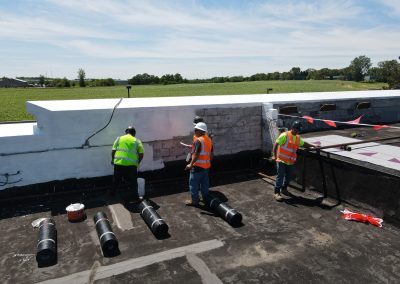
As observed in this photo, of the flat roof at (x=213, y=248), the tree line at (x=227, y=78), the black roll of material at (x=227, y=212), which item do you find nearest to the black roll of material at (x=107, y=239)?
the flat roof at (x=213, y=248)

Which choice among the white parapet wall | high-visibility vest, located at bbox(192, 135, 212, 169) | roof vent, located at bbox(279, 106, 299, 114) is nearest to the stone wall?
the white parapet wall

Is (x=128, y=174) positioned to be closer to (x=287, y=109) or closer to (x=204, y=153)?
(x=204, y=153)

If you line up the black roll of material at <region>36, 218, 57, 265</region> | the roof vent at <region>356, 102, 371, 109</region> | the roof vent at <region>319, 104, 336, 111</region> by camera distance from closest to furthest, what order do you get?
the black roll of material at <region>36, 218, 57, 265</region> < the roof vent at <region>319, 104, 336, 111</region> < the roof vent at <region>356, 102, 371, 109</region>

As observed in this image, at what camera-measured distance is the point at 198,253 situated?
5277 mm

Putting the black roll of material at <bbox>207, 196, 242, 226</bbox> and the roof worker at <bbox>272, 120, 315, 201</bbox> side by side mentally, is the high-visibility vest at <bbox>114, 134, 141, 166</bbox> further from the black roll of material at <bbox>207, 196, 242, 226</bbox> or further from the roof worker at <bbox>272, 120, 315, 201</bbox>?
the roof worker at <bbox>272, 120, 315, 201</bbox>

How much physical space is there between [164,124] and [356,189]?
5.03 metres

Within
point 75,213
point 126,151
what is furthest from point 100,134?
point 75,213

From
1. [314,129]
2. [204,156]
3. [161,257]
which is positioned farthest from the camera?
[314,129]

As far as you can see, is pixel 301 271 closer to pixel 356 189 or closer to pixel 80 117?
pixel 356 189

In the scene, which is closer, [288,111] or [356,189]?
[356,189]

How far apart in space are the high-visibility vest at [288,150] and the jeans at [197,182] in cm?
188

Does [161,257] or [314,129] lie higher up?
[314,129]

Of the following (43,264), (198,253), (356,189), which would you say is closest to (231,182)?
(356,189)

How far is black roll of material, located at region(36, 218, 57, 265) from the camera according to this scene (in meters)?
5.01
